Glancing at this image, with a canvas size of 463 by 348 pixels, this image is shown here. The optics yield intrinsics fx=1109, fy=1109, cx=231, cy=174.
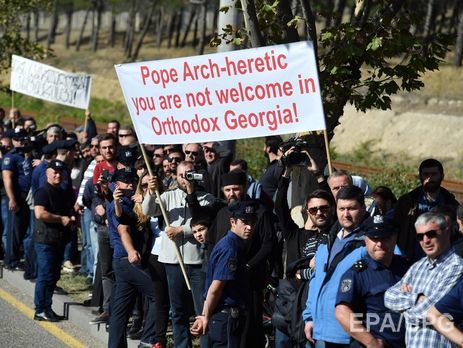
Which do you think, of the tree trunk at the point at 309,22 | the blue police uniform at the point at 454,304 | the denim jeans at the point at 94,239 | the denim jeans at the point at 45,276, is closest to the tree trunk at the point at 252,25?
the tree trunk at the point at 309,22

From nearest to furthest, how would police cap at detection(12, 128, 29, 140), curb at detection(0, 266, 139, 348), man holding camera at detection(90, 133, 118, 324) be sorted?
curb at detection(0, 266, 139, 348) < man holding camera at detection(90, 133, 118, 324) < police cap at detection(12, 128, 29, 140)

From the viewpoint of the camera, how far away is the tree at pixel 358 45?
980cm

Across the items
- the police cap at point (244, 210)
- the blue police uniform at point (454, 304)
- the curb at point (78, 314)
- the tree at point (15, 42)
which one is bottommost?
the curb at point (78, 314)

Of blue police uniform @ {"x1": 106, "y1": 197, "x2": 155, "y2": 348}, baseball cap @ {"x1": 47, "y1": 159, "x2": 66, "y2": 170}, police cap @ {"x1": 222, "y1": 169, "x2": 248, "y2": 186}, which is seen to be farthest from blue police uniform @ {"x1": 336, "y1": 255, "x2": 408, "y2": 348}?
baseball cap @ {"x1": 47, "y1": 159, "x2": 66, "y2": 170}

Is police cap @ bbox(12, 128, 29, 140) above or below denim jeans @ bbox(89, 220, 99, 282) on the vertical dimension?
above

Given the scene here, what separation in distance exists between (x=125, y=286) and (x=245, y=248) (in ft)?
6.96

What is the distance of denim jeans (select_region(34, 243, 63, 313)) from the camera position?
471 inches

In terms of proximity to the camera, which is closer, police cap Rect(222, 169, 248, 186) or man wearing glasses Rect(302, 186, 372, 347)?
man wearing glasses Rect(302, 186, 372, 347)

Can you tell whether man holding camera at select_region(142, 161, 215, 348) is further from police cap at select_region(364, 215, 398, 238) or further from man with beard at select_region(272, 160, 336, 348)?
police cap at select_region(364, 215, 398, 238)

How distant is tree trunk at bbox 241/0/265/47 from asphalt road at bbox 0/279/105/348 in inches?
135

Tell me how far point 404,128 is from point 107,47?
57214mm

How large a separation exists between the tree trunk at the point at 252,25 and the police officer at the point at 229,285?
2.05 m

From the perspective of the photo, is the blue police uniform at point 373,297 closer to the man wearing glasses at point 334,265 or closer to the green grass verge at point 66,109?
the man wearing glasses at point 334,265

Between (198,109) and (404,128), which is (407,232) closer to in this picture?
(198,109)
